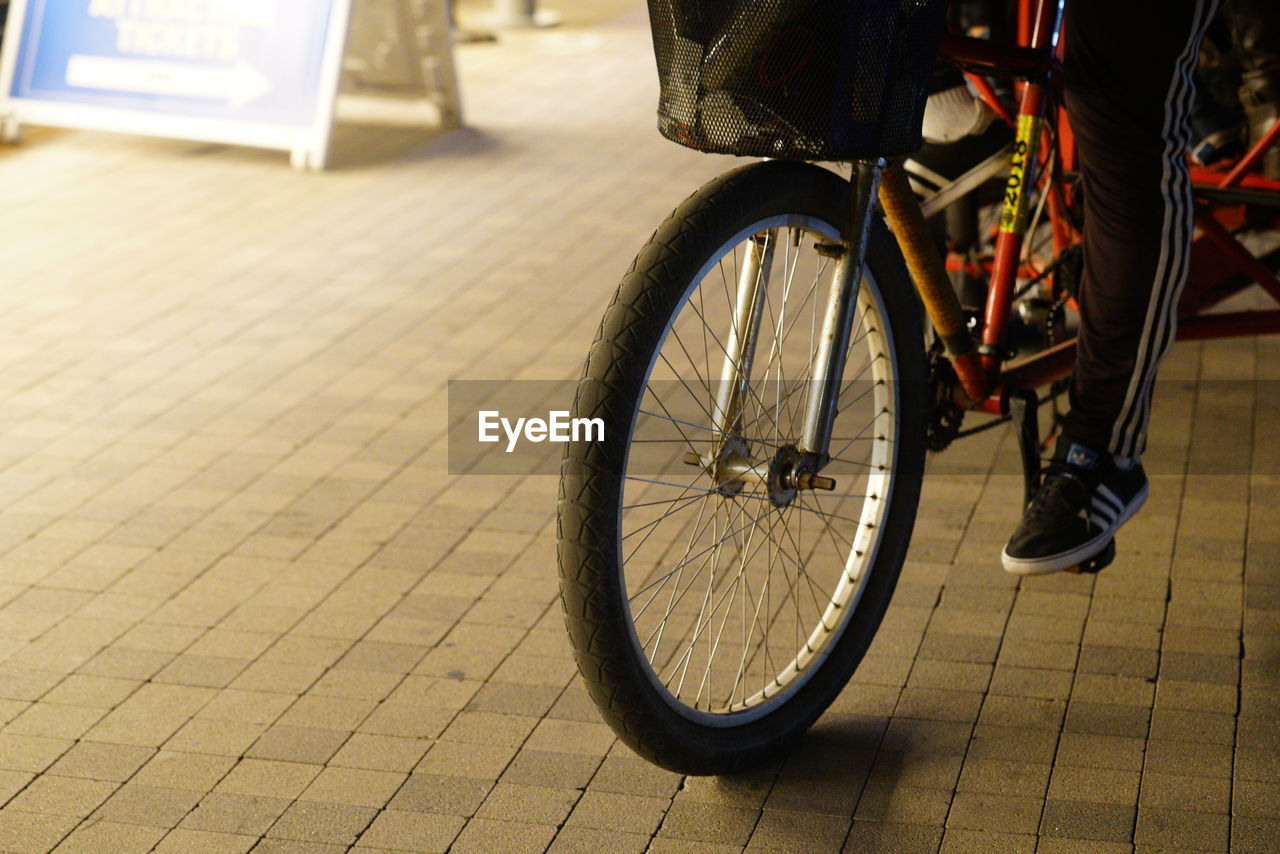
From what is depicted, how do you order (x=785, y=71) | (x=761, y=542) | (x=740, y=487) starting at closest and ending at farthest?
(x=785, y=71) < (x=740, y=487) < (x=761, y=542)

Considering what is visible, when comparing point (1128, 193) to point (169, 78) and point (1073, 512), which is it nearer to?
point (1073, 512)

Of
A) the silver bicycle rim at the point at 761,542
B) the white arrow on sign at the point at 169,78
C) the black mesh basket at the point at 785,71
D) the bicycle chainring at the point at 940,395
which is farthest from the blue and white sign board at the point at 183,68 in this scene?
the black mesh basket at the point at 785,71

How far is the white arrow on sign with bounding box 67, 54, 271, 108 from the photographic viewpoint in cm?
730

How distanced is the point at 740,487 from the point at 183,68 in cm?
567

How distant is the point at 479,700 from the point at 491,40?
8.16 metres

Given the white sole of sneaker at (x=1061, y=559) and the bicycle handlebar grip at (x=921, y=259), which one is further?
the white sole of sneaker at (x=1061, y=559)

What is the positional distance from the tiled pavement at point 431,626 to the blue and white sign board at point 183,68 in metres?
1.66

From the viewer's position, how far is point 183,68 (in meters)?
7.39

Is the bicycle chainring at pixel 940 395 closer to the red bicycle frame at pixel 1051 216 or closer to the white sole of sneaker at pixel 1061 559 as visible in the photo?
the red bicycle frame at pixel 1051 216

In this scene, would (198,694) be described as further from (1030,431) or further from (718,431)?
(1030,431)

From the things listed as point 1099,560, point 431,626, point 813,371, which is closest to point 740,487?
point 813,371

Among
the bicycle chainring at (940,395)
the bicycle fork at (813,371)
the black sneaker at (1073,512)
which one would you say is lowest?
the black sneaker at (1073,512)

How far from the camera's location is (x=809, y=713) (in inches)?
107

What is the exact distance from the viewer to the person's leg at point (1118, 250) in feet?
8.79
